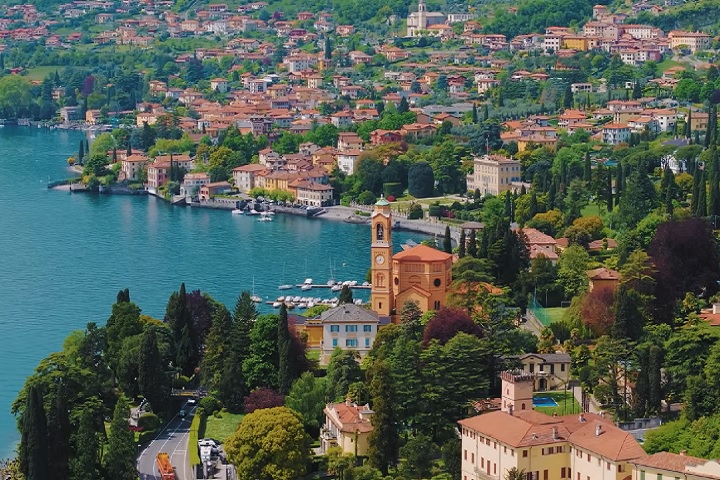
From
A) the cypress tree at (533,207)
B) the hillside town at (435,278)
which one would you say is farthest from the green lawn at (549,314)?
the cypress tree at (533,207)

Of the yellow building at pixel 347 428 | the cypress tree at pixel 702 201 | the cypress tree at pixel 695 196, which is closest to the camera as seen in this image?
the yellow building at pixel 347 428

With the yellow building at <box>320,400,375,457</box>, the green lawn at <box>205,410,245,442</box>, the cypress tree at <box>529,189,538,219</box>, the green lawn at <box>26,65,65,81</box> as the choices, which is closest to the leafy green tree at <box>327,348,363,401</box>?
the yellow building at <box>320,400,375,457</box>

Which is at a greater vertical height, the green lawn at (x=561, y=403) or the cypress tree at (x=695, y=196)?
the cypress tree at (x=695, y=196)

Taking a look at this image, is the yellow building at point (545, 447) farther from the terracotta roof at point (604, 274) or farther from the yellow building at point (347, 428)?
the terracotta roof at point (604, 274)

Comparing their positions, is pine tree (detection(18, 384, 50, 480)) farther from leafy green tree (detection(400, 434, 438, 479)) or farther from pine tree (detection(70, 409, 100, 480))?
leafy green tree (detection(400, 434, 438, 479))

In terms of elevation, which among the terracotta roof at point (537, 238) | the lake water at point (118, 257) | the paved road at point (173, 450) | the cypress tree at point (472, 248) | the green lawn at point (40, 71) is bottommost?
the lake water at point (118, 257)

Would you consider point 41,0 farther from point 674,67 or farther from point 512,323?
point 512,323
